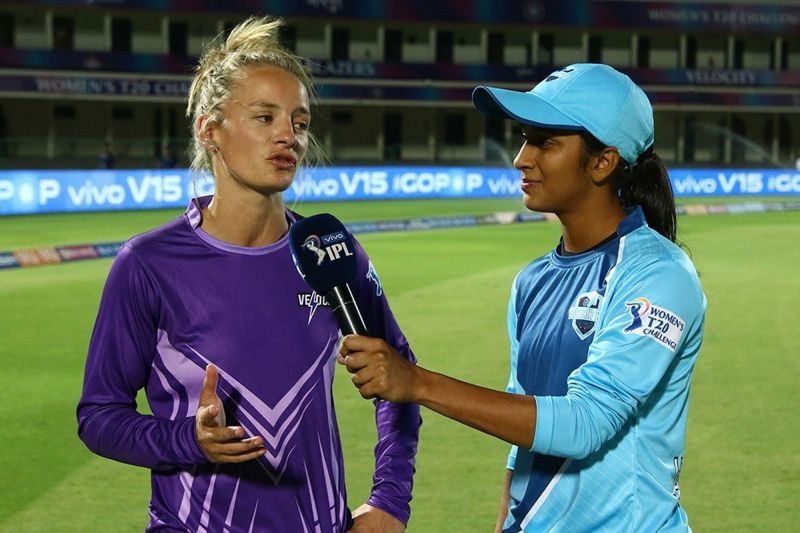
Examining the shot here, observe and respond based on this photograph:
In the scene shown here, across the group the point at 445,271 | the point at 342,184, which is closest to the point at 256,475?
the point at 445,271

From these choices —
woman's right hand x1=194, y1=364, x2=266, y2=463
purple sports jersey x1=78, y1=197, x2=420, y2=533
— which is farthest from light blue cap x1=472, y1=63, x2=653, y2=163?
woman's right hand x1=194, y1=364, x2=266, y2=463

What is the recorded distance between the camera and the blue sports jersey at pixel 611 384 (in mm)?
2809

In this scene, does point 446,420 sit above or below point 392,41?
below

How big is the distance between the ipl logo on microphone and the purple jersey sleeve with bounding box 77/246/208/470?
0.54 metres

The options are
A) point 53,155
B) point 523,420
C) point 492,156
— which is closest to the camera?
point 523,420

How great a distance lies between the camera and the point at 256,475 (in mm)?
3154

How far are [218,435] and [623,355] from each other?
945 millimetres

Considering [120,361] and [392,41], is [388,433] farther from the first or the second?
[392,41]

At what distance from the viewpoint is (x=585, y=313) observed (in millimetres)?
3020

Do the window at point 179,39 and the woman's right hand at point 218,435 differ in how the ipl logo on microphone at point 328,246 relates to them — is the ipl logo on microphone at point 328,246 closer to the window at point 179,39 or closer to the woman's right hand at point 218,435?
the woman's right hand at point 218,435

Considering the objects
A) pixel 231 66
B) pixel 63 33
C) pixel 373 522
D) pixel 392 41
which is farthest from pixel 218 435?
pixel 392 41

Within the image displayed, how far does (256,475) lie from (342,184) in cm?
3100

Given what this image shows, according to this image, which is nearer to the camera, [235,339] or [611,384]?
[611,384]

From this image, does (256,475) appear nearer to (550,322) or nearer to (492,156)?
(550,322)
